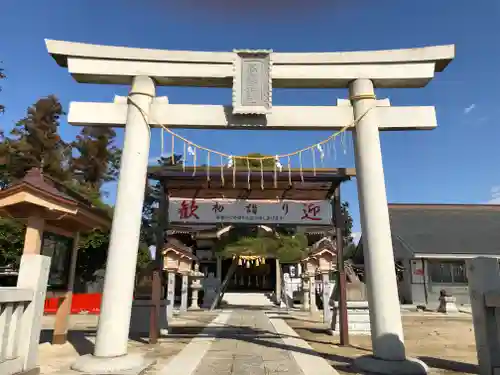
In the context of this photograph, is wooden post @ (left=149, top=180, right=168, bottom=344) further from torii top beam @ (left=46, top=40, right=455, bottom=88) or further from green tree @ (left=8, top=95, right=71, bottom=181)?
green tree @ (left=8, top=95, right=71, bottom=181)

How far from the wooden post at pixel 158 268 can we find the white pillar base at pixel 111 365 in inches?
91.1

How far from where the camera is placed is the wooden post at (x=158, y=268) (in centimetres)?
773

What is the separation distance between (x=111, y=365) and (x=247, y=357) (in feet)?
7.57

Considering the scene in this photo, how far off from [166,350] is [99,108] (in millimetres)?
4687

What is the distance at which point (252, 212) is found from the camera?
8.41 meters

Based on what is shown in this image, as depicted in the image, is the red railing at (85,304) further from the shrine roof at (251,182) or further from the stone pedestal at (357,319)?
the stone pedestal at (357,319)

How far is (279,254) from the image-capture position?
2566 centimetres

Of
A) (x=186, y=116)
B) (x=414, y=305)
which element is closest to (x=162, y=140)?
(x=186, y=116)

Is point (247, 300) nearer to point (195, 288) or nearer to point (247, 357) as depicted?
point (195, 288)

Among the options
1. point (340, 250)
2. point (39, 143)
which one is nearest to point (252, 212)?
point (340, 250)

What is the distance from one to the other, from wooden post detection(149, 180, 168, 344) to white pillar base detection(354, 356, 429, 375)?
4342mm

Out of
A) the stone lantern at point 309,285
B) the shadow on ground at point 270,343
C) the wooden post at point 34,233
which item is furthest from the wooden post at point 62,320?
the stone lantern at point 309,285

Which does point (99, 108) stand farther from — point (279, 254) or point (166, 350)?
point (279, 254)

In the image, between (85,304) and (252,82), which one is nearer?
(252,82)
